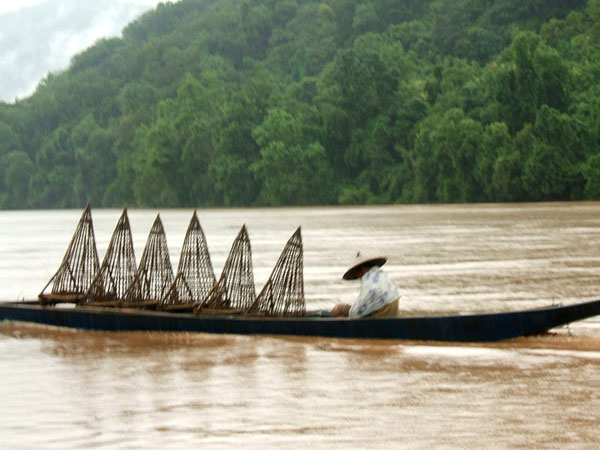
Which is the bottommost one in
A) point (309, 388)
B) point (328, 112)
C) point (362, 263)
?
point (309, 388)

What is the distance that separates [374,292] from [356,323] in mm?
415

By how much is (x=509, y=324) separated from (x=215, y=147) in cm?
7729

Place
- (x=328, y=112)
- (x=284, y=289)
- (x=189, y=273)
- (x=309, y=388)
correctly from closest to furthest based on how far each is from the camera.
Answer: (x=309, y=388), (x=284, y=289), (x=189, y=273), (x=328, y=112)

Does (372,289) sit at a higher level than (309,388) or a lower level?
higher

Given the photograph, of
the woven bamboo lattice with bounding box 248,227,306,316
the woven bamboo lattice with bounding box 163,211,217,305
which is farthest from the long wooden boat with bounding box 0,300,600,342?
the woven bamboo lattice with bounding box 163,211,217,305

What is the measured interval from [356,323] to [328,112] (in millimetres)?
71453

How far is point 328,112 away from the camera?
8319cm

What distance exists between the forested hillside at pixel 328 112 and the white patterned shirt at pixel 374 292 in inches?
2046

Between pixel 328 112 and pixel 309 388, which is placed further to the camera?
pixel 328 112

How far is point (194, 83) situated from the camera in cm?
9556

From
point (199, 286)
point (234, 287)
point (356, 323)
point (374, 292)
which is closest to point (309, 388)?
point (356, 323)

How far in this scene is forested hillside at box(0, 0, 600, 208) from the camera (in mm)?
66750

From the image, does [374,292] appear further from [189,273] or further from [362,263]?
[189,273]

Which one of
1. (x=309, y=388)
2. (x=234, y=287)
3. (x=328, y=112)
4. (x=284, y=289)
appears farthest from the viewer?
(x=328, y=112)
